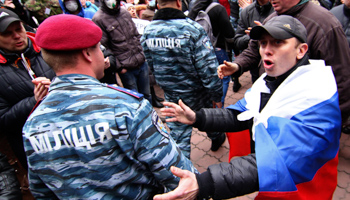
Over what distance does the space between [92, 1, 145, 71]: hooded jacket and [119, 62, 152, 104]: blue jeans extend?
0.40 feet

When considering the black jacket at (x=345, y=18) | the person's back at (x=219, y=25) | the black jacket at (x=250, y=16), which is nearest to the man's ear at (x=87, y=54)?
the black jacket at (x=250, y=16)

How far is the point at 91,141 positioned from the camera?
1034 mm

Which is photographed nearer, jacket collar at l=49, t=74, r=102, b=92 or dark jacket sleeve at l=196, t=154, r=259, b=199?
Result: jacket collar at l=49, t=74, r=102, b=92

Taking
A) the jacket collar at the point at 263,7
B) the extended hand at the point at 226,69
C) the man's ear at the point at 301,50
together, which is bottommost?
the extended hand at the point at 226,69

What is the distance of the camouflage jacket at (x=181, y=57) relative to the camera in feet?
7.19

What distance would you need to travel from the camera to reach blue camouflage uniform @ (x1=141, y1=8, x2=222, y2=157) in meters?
2.19

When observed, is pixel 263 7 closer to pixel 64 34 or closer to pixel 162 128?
pixel 162 128

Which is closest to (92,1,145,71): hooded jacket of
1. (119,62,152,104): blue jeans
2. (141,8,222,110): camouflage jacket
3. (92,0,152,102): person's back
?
(92,0,152,102): person's back

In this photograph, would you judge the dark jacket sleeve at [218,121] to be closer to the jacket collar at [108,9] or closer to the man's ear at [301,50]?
the man's ear at [301,50]

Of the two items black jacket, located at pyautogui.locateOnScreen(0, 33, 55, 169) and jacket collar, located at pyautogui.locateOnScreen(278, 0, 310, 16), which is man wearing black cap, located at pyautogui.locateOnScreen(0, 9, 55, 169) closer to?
black jacket, located at pyautogui.locateOnScreen(0, 33, 55, 169)

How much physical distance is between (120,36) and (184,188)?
8.69 feet

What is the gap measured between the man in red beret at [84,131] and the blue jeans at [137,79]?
7.63ft

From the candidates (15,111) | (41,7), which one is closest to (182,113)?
(15,111)

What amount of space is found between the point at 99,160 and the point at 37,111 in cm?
40
